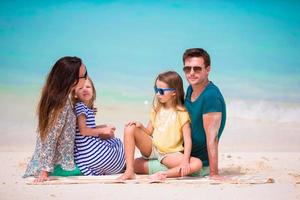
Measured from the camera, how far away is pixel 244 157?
8461 mm

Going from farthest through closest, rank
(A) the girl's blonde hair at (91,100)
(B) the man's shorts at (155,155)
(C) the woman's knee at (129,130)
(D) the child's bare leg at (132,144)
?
(A) the girl's blonde hair at (91,100), (B) the man's shorts at (155,155), (C) the woman's knee at (129,130), (D) the child's bare leg at (132,144)

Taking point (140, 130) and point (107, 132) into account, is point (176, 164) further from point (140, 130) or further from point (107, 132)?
point (107, 132)

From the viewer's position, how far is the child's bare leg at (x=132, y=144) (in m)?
5.86

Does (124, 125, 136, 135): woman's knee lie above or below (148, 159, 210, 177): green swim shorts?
above

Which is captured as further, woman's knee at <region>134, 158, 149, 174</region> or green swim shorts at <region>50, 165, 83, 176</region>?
woman's knee at <region>134, 158, 149, 174</region>

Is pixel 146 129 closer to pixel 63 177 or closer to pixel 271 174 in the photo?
pixel 63 177

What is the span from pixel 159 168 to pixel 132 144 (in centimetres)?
46

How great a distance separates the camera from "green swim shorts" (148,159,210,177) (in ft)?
20.2

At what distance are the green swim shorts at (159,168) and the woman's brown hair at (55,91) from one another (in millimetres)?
1242

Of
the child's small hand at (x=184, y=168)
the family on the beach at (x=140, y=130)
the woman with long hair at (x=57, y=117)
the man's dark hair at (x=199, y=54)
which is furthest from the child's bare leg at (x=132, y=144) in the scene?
the man's dark hair at (x=199, y=54)

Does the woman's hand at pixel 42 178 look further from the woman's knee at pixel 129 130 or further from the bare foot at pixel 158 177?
the bare foot at pixel 158 177

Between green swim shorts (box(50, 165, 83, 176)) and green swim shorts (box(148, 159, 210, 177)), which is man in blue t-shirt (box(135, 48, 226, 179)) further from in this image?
green swim shorts (box(50, 165, 83, 176))

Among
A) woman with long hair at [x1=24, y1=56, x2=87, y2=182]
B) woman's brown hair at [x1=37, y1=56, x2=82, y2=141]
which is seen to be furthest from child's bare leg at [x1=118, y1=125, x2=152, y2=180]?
woman's brown hair at [x1=37, y1=56, x2=82, y2=141]

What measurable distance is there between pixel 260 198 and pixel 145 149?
1.71m
